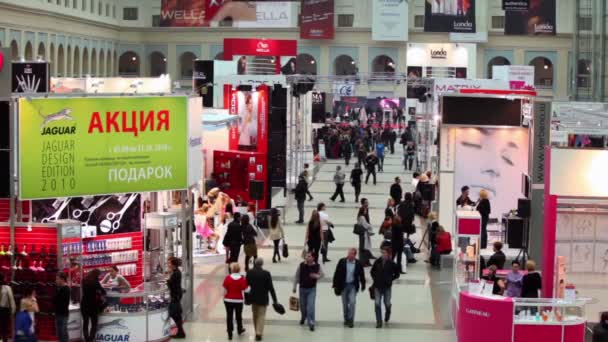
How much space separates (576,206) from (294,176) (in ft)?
60.6

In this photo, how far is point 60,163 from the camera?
14.7m

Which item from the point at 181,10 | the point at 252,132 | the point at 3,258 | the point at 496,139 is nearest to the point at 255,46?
the point at 181,10

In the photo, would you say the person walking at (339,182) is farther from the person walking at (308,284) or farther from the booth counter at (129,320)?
the booth counter at (129,320)

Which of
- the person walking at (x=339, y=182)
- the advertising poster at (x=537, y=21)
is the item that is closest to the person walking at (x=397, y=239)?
the person walking at (x=339, y=182)

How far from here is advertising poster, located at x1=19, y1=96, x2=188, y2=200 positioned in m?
14.5

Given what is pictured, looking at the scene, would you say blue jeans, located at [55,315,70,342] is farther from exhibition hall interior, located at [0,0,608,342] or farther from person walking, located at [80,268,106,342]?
person walking, located at [80,268,106,342]

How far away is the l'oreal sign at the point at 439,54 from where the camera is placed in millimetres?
46625

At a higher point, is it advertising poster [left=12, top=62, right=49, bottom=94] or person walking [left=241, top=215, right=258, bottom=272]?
advertising poster [left=12, top=62, right=49, bottom=94]

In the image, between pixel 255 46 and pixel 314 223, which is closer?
pixel 314 223

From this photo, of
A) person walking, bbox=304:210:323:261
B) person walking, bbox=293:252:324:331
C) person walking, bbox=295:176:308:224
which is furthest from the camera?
person walking, bbox=295:176:308:224

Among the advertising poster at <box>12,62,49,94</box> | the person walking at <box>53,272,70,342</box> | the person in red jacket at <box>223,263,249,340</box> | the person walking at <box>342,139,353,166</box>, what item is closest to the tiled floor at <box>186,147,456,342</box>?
the person in red jacket at <box>223,263,249,340</box>

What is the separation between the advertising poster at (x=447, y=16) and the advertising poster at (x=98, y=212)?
26.0 m

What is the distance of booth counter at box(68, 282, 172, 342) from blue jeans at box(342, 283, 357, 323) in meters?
2.54

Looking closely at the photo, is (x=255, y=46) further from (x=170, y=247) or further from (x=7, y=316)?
(x=7, y=316)
